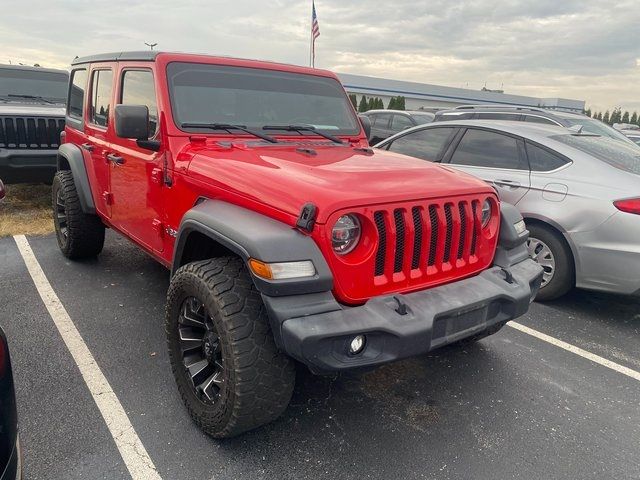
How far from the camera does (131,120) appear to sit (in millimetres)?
2973

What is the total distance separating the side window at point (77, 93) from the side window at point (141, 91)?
3.71 feet

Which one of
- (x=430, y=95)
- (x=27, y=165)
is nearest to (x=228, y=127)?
(x=27, y=165)

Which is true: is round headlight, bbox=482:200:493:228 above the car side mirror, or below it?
below

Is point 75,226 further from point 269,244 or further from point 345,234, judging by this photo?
point 345,234

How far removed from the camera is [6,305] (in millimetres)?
3988

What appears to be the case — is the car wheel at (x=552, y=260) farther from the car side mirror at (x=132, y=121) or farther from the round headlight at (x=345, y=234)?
the car side mirror at (x=132, y=121)

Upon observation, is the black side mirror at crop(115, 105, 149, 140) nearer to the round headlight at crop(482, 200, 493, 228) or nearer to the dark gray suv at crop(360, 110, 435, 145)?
the round headlight at crop(482, 200, 493, 228)

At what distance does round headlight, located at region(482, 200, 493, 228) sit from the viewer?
291cm

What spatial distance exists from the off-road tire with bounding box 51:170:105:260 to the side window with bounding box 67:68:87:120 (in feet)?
2.07

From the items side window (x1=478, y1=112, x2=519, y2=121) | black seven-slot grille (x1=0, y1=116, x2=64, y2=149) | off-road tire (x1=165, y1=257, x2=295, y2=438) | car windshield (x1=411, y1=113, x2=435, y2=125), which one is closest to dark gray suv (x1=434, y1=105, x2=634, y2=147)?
side window (x1=478, y1=112, x2=519, y2=121)

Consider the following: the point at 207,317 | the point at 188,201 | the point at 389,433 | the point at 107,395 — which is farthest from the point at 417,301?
the point at 107,395

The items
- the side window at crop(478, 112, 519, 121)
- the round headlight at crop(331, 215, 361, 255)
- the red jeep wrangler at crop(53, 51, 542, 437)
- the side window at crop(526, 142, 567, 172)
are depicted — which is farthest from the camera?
the side window at crop(478, 112, 519, 121)

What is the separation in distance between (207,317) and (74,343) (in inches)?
58.8

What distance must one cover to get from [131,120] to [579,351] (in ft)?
11.8
